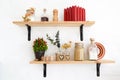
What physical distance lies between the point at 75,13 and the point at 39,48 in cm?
45

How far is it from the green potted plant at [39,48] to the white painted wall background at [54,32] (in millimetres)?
126

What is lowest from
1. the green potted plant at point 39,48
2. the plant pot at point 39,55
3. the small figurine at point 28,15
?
the plant pot at point 39,55

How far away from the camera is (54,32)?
180 cm

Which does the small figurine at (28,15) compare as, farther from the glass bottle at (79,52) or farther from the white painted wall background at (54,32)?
the glass bottle at (79,52)

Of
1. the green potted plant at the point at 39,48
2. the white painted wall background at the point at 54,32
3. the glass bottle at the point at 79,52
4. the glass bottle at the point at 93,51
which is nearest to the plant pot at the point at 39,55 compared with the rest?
the green potted plant at the point at 39,48

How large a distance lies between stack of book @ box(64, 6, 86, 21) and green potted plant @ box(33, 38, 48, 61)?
32 cm

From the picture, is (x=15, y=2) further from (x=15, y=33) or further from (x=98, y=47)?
(x=98, y=47)

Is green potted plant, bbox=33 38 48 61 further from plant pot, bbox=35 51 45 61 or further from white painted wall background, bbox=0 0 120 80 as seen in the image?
white painted wall background, bbox=0 0 120 80

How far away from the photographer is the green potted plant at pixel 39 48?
65.2 inches

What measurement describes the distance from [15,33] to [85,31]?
0.69 meters

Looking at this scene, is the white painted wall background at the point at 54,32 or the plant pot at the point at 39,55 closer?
the plant pot at the point at 39,55

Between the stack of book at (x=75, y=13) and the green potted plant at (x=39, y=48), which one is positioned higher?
the stack of book at (x=75, y=13)

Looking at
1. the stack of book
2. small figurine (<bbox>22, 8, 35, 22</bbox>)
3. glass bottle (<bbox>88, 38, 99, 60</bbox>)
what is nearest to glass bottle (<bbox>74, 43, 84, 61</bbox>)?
glass bottle (<bbox>88, 38, 99, 60</bbox>)

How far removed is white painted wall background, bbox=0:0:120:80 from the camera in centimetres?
177
